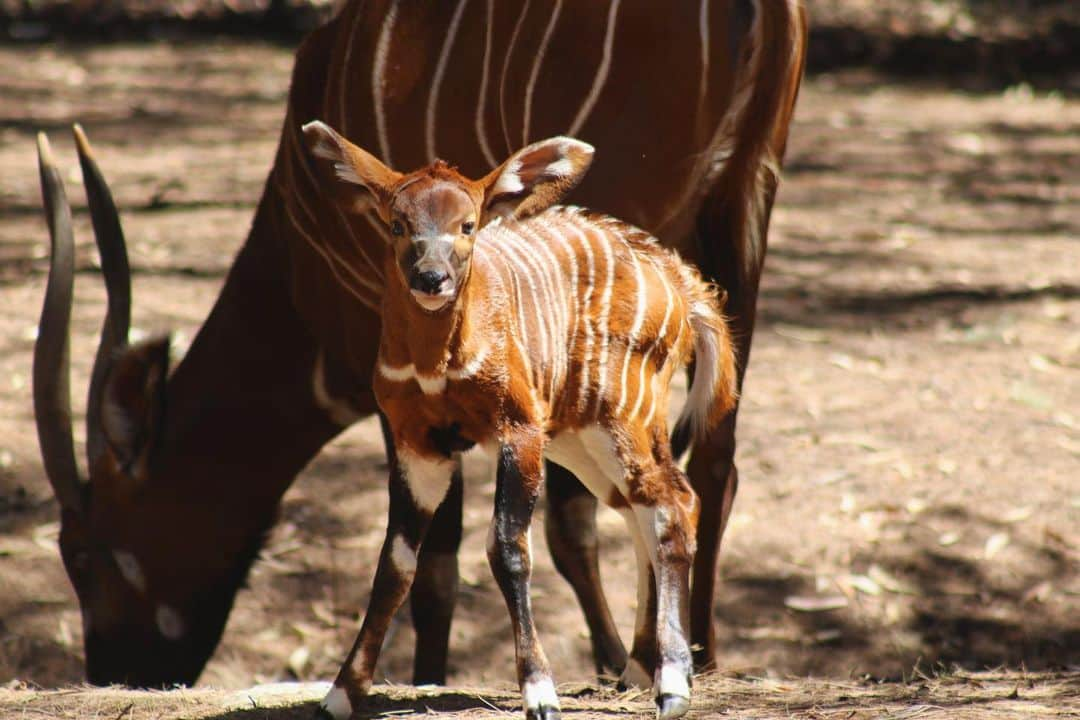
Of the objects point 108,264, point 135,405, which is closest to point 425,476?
point 135,405

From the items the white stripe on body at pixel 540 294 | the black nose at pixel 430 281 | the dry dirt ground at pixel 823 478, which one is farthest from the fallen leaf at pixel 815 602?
the black nose at pixel 430 281

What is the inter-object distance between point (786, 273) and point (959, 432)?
87.3 inches

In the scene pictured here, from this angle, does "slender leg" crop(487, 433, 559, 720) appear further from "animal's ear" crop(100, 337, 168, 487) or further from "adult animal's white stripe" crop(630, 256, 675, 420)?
"animal's ear" crop(100, 337, 168, 487)

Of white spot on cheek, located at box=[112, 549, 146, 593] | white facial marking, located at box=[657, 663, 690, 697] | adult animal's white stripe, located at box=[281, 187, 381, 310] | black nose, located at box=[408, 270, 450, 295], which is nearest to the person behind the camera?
black nose, located at box=[408, 270, 450, 295]

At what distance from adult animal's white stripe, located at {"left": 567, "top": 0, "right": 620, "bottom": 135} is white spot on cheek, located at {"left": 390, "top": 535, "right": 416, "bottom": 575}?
1.25 meters

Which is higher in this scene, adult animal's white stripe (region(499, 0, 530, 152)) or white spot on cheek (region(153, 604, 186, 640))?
adult animal's white stripe (region(499, 0, 530, 152))

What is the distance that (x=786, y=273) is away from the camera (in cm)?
827

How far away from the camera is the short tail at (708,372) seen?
348 cm

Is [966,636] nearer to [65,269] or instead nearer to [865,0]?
[65,269]

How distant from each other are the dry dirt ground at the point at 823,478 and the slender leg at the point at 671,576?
36cm

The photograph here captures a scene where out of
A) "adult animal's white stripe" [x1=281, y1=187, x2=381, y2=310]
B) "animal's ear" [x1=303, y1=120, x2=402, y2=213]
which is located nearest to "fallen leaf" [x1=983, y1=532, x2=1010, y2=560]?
"adult animal's white stripe" [x1=281, y1=187, x2=381, y2=310]

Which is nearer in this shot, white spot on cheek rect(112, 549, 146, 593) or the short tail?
the short tail

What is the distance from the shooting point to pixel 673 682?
315cm

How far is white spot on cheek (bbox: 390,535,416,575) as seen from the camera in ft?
10.1
